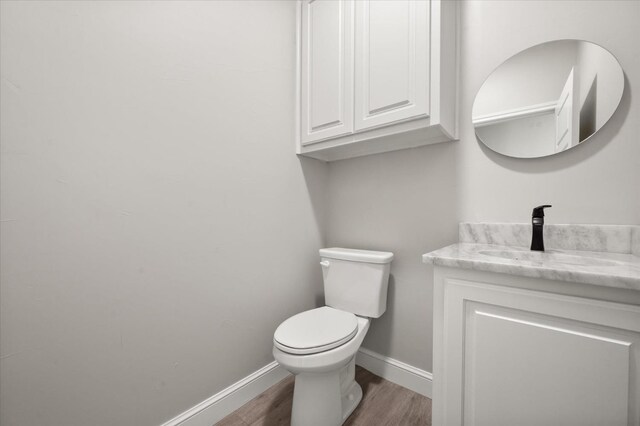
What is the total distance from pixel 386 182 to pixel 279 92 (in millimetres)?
809

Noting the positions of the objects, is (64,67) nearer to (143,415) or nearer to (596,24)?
(143,415)

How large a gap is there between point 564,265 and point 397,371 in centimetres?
109

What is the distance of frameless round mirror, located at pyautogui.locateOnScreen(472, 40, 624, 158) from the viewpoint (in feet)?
3.18

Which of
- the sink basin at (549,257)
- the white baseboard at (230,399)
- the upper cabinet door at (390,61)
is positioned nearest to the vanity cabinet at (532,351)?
the sink basin at (549,257)

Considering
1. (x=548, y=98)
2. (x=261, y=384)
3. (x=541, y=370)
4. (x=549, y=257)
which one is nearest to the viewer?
(x=541, y=370)

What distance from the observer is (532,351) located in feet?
2.35

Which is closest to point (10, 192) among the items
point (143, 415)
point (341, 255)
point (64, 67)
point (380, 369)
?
point (64, 67)

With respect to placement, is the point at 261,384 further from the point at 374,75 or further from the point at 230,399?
the point at 374,75

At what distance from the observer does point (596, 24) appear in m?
0.98

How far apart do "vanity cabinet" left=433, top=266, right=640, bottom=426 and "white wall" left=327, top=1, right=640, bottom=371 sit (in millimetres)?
527

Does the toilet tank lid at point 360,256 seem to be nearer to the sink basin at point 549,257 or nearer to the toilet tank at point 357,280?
the toilet tank at point 357,280

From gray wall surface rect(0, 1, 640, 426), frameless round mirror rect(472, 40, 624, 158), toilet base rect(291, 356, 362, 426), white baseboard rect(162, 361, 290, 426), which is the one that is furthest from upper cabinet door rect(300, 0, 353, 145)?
white baseboard rect(162, 361, 290, 426)

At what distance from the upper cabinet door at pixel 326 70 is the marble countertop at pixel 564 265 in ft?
2.76

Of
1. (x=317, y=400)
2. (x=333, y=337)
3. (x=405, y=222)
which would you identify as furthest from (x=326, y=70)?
(x=317, y=400)
